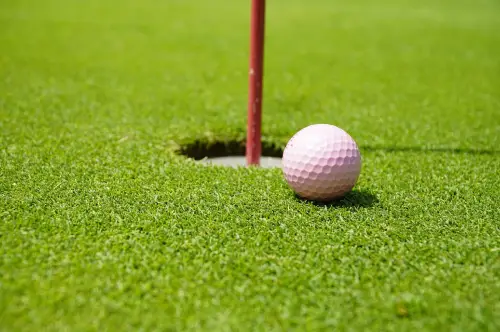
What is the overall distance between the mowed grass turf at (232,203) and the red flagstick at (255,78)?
1.01 feet

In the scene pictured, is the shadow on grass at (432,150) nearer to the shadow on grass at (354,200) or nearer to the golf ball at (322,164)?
the shadow on grass at (354,200)

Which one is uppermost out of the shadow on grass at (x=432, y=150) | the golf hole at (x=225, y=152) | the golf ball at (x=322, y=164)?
the golf ball at (x=322, y=164)

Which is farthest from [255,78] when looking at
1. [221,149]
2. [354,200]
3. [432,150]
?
[432,150]

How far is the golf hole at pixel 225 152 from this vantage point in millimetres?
4613

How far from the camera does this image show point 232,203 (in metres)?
3.44

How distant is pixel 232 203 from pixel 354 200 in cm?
77

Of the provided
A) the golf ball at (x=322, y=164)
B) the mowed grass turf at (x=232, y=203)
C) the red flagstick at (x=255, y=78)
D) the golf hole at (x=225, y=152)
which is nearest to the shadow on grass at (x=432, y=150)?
the mowed grass turf at (x=232, y=203)

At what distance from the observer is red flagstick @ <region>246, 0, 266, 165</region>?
4008mm

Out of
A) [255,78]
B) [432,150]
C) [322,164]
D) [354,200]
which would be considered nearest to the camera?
[322,164]

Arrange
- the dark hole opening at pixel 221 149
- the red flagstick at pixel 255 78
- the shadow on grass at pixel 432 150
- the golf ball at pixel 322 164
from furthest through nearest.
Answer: the dark hole opening at pixel 221 149
the shadow on grass at pixel 432 150
the red flagstick at pixel 255 78
the golf ball at pixel 322 164

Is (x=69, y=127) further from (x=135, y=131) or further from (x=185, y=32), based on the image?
(x=185, y=32)

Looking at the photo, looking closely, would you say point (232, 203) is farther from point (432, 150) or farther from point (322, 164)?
point (432, 150)

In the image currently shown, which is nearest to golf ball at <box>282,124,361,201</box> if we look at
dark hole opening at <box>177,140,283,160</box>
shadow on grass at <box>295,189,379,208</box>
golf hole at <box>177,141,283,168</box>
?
shadow on grass at <box>295,189,379,208</box>

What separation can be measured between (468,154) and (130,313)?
3.15 metres
